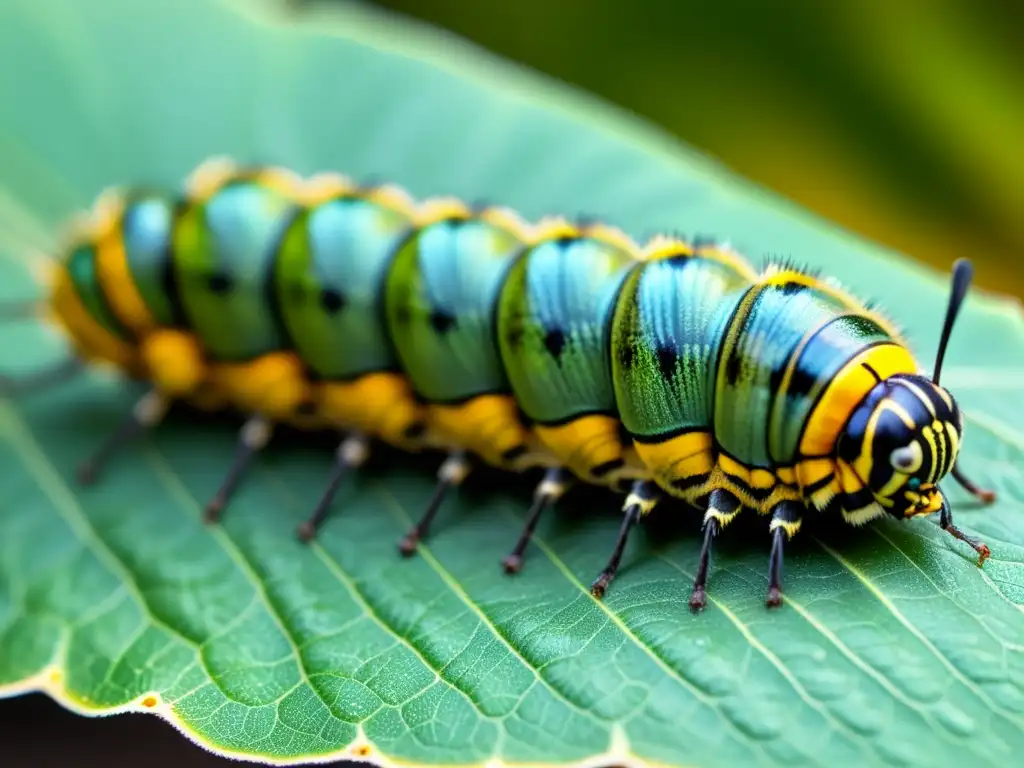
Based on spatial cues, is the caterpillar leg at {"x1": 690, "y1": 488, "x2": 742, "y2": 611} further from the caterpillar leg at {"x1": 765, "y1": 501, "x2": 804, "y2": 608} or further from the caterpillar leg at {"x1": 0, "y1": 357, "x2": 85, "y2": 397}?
the caterpillar leg at {"x1": 0, "y1": 357, "x2": 85, "y2": 397}

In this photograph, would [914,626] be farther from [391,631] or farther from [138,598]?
[138,598]

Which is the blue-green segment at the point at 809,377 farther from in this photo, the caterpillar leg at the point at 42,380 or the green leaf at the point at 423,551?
the caterpillar leg at the point at 42,380

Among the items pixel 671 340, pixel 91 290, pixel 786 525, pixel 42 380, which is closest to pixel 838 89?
pixel 671 340

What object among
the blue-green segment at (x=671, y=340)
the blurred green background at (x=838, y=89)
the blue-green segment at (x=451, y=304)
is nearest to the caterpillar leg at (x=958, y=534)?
the blue-green segment at (x=671, y=340)

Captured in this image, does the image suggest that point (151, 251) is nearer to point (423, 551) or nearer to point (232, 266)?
point (232, 266)

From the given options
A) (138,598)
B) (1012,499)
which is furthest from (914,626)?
(138,598)

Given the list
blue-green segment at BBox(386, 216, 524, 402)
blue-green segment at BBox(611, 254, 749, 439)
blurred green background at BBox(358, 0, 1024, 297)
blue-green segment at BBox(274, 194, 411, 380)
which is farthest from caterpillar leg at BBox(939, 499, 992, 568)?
blurred green background at BBox(358, 0, 1024, 297)
